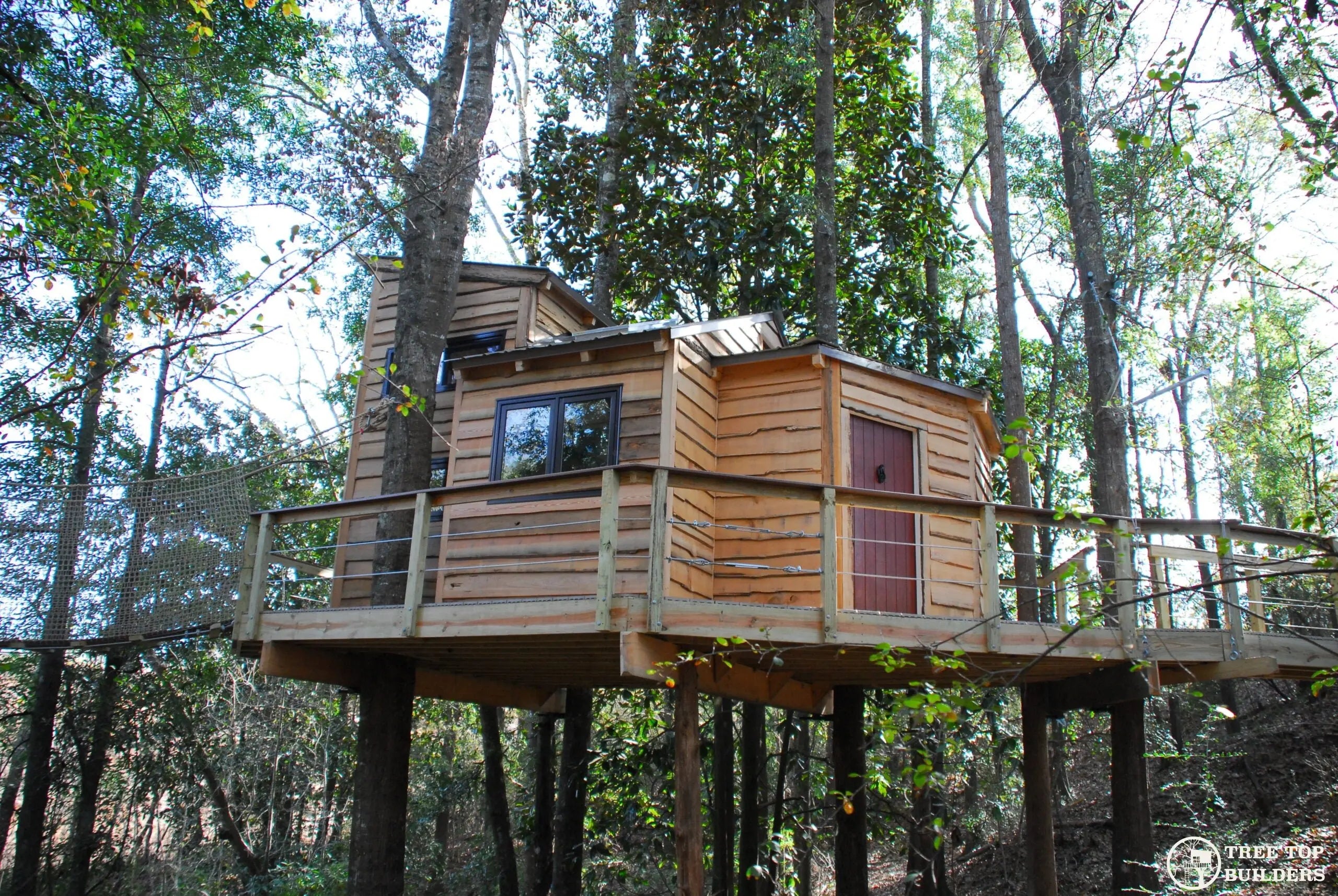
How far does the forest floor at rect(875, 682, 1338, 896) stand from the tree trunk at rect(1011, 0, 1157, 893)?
1.87ft

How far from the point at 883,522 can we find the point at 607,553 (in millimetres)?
3909

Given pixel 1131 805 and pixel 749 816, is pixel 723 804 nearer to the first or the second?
pixel 749 816

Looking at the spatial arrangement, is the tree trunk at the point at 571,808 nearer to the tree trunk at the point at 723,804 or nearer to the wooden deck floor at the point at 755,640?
the tree trunk at the point at 723,804

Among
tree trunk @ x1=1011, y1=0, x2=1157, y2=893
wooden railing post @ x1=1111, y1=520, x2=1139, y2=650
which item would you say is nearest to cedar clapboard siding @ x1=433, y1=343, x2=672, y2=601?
wooden railing post @ x1=1111, y1=520, x2=1139, y2=650

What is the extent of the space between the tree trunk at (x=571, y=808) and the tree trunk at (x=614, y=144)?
6211mm

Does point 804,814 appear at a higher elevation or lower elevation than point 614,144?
lower

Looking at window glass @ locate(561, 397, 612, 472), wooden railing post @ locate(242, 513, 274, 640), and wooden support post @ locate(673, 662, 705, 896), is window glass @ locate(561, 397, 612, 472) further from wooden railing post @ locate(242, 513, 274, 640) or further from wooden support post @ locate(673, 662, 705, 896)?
wooden railing post @ locate(242, 513, 274, 640)

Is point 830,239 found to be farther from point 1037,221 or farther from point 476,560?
point 1037,221

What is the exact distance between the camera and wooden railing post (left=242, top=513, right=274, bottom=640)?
27.5ft

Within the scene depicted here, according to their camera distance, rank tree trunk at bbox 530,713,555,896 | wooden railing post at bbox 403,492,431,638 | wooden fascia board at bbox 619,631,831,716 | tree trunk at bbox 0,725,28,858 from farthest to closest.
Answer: tree trunk at bbox 0,725,28,858, tree trunk at bbox 530,713,555,896, wooden railing post at bbox 403,492,431,638, wooden fascia board at bbox 619,631,831,716

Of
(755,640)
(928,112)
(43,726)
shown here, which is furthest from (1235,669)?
(928,112)

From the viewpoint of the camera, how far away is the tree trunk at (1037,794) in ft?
30.7

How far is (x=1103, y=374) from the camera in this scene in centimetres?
1225

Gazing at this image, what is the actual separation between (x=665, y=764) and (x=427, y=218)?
24.8 ft
